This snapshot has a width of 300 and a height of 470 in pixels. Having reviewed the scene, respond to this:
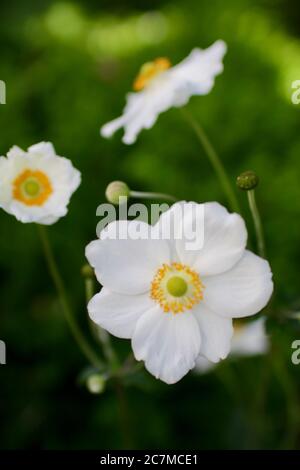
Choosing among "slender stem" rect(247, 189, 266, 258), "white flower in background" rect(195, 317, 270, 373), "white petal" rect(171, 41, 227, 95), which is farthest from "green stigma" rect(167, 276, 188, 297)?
"white flower in background" rect(195, 317, 270, 373)

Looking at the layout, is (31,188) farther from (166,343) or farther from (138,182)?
(138,182)

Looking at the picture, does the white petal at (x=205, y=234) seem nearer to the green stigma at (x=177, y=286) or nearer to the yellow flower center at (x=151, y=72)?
the green stigma at (x=177, y=286)

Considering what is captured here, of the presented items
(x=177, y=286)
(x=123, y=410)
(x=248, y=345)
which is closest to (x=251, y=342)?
(x=248, y=345)

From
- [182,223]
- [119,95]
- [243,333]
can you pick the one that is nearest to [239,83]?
[119,95]

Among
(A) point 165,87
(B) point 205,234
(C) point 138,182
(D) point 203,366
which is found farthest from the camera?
(C) point 138,182

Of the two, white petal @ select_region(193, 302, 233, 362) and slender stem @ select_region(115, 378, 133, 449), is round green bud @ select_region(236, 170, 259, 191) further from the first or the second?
slender stem @ select_region(115, 378, 133, 449)
